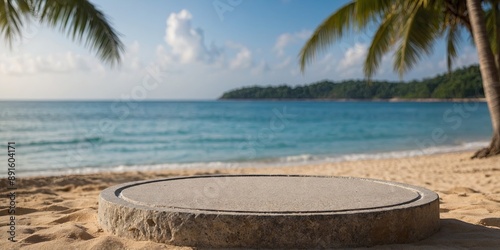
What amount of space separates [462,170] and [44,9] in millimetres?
9011

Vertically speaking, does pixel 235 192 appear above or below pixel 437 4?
below

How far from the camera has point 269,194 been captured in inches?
173

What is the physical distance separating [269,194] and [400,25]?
8.84 m

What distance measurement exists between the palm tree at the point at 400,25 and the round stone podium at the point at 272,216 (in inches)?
280

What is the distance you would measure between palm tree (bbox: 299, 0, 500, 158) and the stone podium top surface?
6.48 m

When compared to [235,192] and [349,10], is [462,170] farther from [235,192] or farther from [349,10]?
[235,192]

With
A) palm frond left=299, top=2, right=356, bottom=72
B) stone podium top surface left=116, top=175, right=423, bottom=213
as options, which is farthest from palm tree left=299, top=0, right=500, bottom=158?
stone podium top surface left=116, top=175, right=423, bottom=213

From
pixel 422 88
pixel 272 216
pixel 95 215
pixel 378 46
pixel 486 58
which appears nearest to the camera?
pixel 272 216

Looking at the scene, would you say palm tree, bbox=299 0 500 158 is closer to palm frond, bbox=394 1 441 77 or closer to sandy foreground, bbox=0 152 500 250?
palm frond, bbox=394 1 441 77

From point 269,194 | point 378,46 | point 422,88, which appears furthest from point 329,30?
point 422,88

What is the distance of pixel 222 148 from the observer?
2188 cm

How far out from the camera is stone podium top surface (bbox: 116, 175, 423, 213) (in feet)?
12.4

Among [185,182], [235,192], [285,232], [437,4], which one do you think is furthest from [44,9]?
[437,4]

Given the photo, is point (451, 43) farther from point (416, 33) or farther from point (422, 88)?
point (422, 88)
